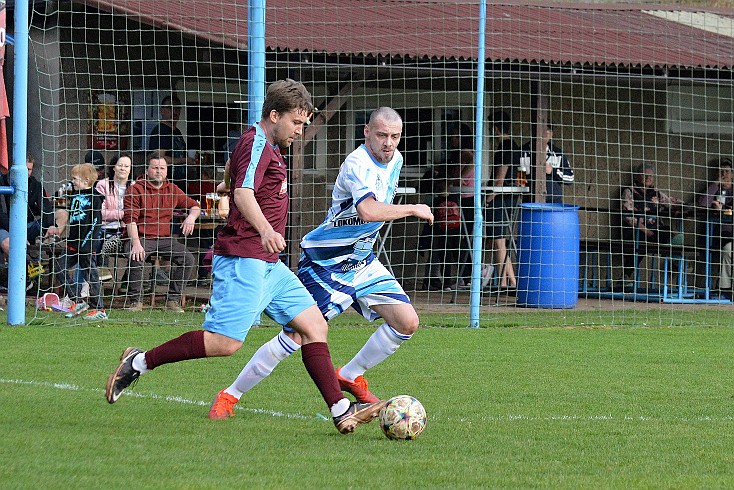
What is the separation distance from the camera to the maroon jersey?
634 cm

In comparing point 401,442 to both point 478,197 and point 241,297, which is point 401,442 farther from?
point 478,197

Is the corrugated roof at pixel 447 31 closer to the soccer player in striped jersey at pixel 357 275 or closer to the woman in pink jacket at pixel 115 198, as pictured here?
the woman in pink jacket at pixel 115 198

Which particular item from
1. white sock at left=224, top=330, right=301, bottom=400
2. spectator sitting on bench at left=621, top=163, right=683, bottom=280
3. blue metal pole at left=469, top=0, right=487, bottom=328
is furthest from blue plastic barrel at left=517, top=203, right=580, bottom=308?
white sock at left=224, top=330, right=301, bottom=400

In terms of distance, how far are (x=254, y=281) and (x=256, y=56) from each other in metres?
A: 6.07

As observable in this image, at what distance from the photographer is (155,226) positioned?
43.4 ft

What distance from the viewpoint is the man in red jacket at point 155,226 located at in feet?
42.6

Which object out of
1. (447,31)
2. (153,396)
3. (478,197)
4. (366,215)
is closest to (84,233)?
(478,197)

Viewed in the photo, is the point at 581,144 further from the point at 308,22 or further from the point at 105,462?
the point at 105,462

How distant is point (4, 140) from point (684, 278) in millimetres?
9643

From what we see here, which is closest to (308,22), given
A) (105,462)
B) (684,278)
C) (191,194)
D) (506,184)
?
(191,194)

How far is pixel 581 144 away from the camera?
1838cm

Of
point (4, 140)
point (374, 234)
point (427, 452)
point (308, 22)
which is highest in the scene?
point (308, 22)

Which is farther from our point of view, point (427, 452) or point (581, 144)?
point (581, 144)

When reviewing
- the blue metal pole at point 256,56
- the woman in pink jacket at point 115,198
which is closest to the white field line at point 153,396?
the blue metal pole at point 256,56
